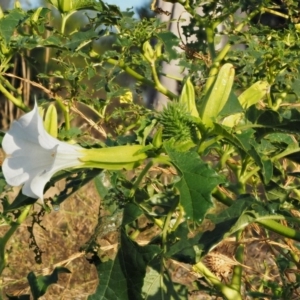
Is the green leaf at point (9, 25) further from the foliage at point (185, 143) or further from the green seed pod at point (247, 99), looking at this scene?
the green seed pod at point (247, 99)

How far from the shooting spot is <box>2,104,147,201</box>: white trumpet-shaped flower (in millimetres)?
765

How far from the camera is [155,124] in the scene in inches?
34.8

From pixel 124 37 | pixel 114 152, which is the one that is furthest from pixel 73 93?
pixel 114 152

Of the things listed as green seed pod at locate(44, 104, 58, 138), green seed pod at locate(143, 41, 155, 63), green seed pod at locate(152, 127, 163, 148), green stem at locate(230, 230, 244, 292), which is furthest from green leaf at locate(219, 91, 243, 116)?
green seed pod at locate(143, 41, 155, 63)

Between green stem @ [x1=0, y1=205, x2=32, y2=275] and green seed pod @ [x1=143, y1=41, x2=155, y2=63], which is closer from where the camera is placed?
green stem @ [x1=0, y1=205, x2=32, y2=275]

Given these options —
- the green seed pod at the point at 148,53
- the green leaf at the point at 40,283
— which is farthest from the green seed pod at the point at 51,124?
the green seed pod at the point at 148,53

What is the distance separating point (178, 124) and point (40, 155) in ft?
0.53

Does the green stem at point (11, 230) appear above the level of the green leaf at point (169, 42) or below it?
below

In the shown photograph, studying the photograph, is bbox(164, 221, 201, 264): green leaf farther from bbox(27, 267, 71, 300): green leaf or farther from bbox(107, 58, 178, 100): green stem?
bbox(107, 58, 178, 100): green stem

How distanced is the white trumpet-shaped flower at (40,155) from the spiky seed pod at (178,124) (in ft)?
0.13

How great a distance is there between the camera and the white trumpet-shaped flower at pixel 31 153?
765 mm

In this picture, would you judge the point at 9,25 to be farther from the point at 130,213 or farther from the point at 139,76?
the point at 130,213

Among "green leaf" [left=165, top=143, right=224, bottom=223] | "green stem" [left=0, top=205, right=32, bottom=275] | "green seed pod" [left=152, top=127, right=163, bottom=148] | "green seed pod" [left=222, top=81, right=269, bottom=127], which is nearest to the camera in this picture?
"green leaf" [left=165, top=143, right=224, bottom=223]

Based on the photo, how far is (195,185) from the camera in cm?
69
